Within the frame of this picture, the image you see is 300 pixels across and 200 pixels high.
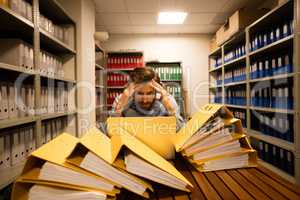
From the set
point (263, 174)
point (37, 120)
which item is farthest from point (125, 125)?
point (37, 120)

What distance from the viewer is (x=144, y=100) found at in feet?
5.19

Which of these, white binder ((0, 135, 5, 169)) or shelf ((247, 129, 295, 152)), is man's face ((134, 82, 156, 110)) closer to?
white binder ((0, 135, 5, 169))

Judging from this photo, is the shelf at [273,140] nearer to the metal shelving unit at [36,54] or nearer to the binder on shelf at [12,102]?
the metal shelving unit at [36,54]

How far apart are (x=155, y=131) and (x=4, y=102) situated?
3.70 ft

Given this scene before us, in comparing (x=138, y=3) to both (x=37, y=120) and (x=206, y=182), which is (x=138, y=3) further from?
(x=206, y=182)

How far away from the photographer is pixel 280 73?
2246 mm

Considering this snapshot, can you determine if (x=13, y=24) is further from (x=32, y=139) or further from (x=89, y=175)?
(x=89, y=175)

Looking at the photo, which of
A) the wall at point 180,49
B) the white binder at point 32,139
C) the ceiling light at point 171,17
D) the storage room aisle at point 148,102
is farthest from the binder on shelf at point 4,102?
the wall at point 180,49

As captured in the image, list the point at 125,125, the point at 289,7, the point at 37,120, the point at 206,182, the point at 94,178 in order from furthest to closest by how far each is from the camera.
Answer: the point at 289,7 → the point at 37,120 → the point at 125,125 → the point at 206,182 → the point at 94,178

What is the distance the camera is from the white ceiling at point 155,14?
329 centimetres

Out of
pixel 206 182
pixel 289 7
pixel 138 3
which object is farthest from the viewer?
pixel 138 3

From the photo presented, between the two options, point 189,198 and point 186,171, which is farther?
point 186,171

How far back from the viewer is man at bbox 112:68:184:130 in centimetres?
158

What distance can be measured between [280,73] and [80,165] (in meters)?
2.34
